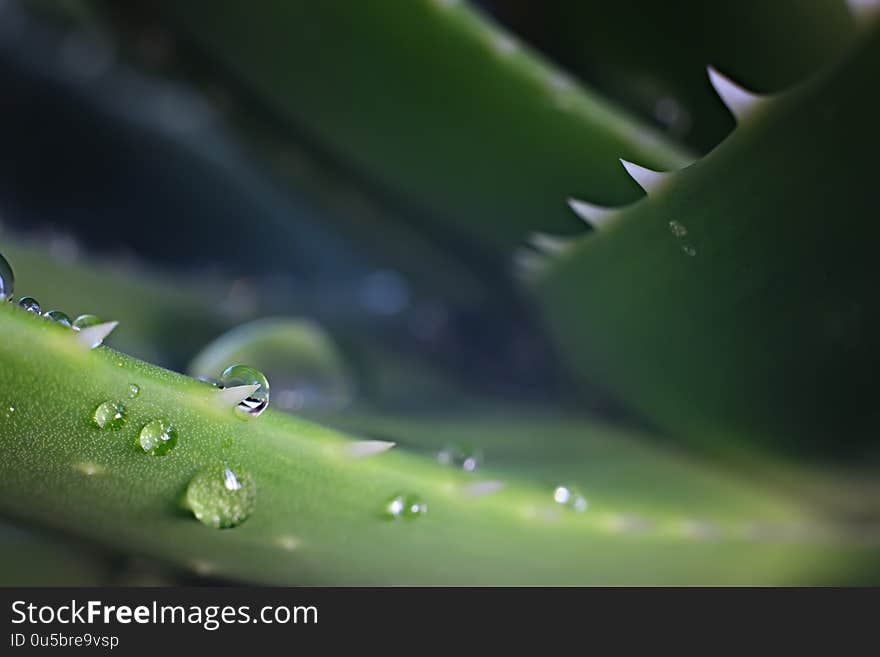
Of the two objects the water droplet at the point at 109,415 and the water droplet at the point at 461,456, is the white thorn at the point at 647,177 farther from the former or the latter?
the water droplet at the point at 109,415

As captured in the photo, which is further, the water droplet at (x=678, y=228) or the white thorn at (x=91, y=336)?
the water droplet at (x=678, y=228)

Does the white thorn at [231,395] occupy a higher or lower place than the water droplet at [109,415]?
higher

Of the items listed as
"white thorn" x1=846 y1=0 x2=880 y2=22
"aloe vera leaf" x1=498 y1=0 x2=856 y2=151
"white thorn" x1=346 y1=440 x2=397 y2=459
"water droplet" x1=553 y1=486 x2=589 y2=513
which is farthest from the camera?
"aloe vera leaf" x1=498 y1=0 x2=856 y2=151

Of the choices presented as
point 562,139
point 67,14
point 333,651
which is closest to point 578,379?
point 562,139

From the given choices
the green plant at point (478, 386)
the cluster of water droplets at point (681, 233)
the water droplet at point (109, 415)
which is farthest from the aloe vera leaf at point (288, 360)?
the cluster of water droplets at point (681, 233)

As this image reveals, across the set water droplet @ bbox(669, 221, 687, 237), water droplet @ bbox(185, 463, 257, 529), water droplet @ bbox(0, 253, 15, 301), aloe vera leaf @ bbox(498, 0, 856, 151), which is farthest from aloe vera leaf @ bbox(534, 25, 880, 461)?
water droplet @ bbox(0, 253, 15, 301)

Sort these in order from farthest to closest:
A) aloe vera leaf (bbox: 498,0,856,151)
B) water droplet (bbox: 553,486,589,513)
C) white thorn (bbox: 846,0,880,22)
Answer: aloe vera leaf (bbox: 498,0,856,151)
water droplet (bbox: 553,486,589,513)
white thorn (bbox: 846,0,880,22)

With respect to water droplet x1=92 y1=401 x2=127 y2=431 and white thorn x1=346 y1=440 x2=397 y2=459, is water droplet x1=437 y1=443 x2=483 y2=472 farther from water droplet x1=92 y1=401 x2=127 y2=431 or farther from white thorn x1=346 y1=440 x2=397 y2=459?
water droplet x1=92 y1=401 x2=127 y2=431
